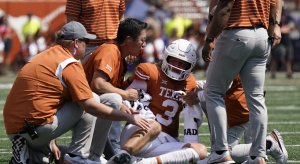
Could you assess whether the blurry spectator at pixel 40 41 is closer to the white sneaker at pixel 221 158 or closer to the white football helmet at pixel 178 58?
the white football helmet at pixel 178 58

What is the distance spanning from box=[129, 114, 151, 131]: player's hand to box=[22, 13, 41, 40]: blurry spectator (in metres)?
17.2

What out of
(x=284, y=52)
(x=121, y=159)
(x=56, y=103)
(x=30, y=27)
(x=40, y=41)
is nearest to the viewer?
(x=121, y=159)

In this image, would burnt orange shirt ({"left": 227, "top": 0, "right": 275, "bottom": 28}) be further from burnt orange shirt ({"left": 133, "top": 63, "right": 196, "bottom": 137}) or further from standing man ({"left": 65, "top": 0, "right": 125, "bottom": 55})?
standing man ({"left": 65, "top": 0, "right": 125, "bottom": 55})


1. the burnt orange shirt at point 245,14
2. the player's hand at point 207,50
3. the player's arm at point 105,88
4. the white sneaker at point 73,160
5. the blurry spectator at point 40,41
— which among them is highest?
the burnt orange shirt at point 245,14

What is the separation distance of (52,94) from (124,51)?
107 cm

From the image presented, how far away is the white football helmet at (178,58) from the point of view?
7762mm

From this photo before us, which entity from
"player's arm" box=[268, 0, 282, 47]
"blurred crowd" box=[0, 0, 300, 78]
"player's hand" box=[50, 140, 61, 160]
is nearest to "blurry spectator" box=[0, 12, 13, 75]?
"blurred crowd" box=[0, 0, 300, 78]

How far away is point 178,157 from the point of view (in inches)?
288

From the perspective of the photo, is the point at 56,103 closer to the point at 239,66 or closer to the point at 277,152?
the point at 239,66

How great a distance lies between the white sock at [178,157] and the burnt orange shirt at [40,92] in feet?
2.70

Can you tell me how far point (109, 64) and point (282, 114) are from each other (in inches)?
210

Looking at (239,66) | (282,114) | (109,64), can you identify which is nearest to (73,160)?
(109,64)

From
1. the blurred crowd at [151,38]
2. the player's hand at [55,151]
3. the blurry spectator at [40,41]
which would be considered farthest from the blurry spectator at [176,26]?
the player's hand at [55,151]

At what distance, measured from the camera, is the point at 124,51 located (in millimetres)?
7961
